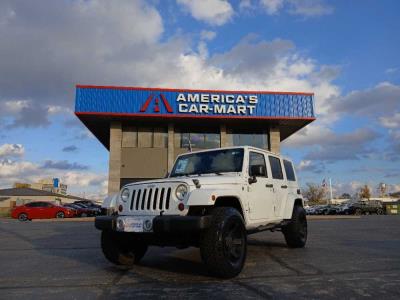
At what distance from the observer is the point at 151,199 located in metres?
5.53

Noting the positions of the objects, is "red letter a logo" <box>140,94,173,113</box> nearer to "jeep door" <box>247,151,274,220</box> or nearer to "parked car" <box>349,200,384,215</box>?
"jeep door" <box>247,151,274,220</box>

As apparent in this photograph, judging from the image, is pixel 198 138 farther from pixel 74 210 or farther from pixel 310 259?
pixel 310 259

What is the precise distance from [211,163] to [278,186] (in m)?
1.65

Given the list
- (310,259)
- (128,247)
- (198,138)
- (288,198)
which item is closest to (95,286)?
(128,247)

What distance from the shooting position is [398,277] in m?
5.16

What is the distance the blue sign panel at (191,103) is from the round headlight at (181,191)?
78.8 feet

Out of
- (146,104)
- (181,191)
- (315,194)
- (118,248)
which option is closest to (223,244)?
(181,191)

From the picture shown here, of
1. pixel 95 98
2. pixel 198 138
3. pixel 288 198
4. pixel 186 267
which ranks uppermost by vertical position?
pixel 95 98

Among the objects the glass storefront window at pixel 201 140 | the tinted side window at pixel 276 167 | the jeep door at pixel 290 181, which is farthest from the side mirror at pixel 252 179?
the glass storefront window at pixel 201 140

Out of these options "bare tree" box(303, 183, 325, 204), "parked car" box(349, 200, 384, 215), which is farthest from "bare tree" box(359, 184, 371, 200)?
"parked car" box(349, 200, 384, 215)

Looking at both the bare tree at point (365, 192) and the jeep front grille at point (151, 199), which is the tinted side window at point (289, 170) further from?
the bare tree at point (365, 192)

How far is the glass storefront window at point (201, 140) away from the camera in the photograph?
104 ft

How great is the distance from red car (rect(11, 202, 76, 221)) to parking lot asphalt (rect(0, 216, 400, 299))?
22073 mm

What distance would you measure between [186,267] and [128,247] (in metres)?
1.03
